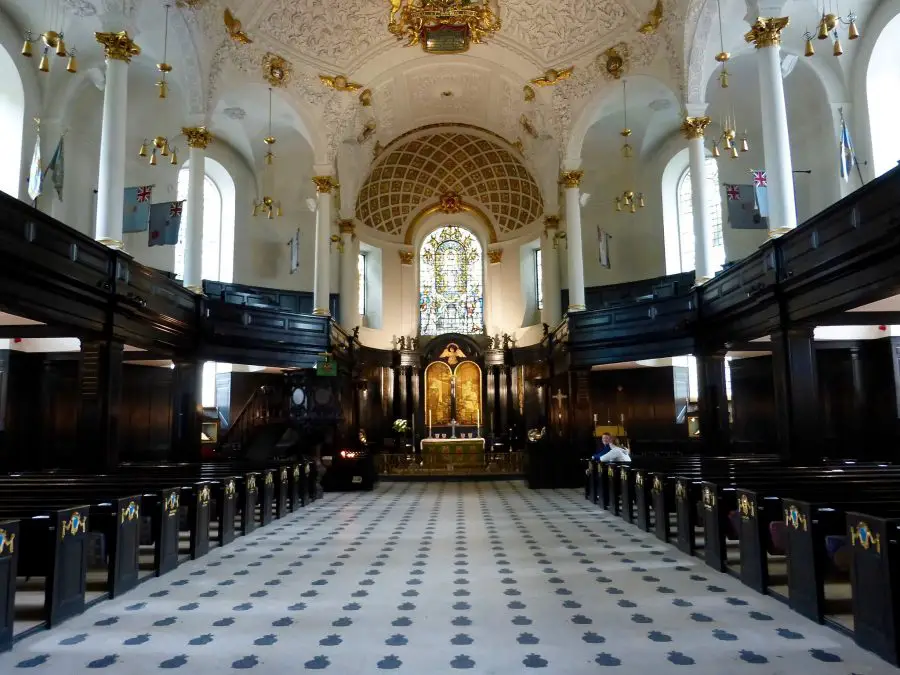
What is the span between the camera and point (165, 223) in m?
14.6

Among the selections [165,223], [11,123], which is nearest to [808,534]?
[165,223]

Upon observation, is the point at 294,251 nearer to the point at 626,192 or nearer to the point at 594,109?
the point at 594,109

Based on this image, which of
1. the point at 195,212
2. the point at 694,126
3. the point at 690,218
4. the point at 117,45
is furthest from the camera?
the point at 690,218

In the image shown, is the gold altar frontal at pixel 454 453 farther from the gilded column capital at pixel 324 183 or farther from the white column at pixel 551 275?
the gilded column capital at pixel 324 183

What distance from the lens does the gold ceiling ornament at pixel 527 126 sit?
22964 millimetres

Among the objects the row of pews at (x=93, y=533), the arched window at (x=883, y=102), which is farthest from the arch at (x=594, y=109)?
the row of pews at (x=93, y=533)

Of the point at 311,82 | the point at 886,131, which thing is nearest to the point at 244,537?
the point at 311,82

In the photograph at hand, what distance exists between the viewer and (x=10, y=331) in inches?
490

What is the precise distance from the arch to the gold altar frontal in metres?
9.48

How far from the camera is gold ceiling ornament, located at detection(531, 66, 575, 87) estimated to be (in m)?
19.6

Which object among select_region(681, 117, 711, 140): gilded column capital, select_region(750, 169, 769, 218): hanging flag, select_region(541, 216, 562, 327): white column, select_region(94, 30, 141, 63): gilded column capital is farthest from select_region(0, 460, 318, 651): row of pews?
select_region(541, 216, 562, 327): white column

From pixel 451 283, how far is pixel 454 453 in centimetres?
886

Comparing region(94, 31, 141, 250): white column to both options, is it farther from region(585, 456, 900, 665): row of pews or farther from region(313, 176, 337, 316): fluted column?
region(585, 456, 900, 665): row of pews

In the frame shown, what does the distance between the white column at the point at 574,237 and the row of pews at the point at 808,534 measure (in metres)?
10.6
